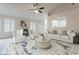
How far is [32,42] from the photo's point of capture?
236 centimetres

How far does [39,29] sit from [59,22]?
464 millimetres

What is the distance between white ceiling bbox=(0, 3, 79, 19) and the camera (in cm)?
227

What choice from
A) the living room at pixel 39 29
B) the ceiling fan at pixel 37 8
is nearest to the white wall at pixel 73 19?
the living room at pixel 39 29

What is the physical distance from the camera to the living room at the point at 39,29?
228 cm

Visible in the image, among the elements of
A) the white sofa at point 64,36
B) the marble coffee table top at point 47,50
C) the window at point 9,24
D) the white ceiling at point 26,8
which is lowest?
the marble coffee table top at point 47,50

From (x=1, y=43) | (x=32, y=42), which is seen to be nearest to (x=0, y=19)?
(x=1, y=43)

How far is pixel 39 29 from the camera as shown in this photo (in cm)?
235

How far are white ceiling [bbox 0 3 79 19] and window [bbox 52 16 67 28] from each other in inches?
6.5

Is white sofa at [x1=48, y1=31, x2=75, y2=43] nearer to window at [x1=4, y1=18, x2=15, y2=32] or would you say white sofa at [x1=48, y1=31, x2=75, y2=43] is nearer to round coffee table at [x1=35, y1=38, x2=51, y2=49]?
round coffee table at [x1=35, y1=38, x2=51, y2=49]

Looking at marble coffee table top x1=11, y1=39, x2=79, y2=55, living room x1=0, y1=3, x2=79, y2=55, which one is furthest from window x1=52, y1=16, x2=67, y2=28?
marble coffee table top x1=11, y1=39, x2=79, y2=55

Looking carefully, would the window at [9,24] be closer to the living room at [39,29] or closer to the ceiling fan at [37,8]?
the living room at [39,29]

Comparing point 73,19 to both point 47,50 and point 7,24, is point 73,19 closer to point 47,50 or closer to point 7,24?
point 47,50

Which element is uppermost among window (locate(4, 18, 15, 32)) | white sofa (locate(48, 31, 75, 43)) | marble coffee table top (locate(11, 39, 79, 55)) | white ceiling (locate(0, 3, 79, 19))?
white ceiling (locate(0, 3, 79, 19))
